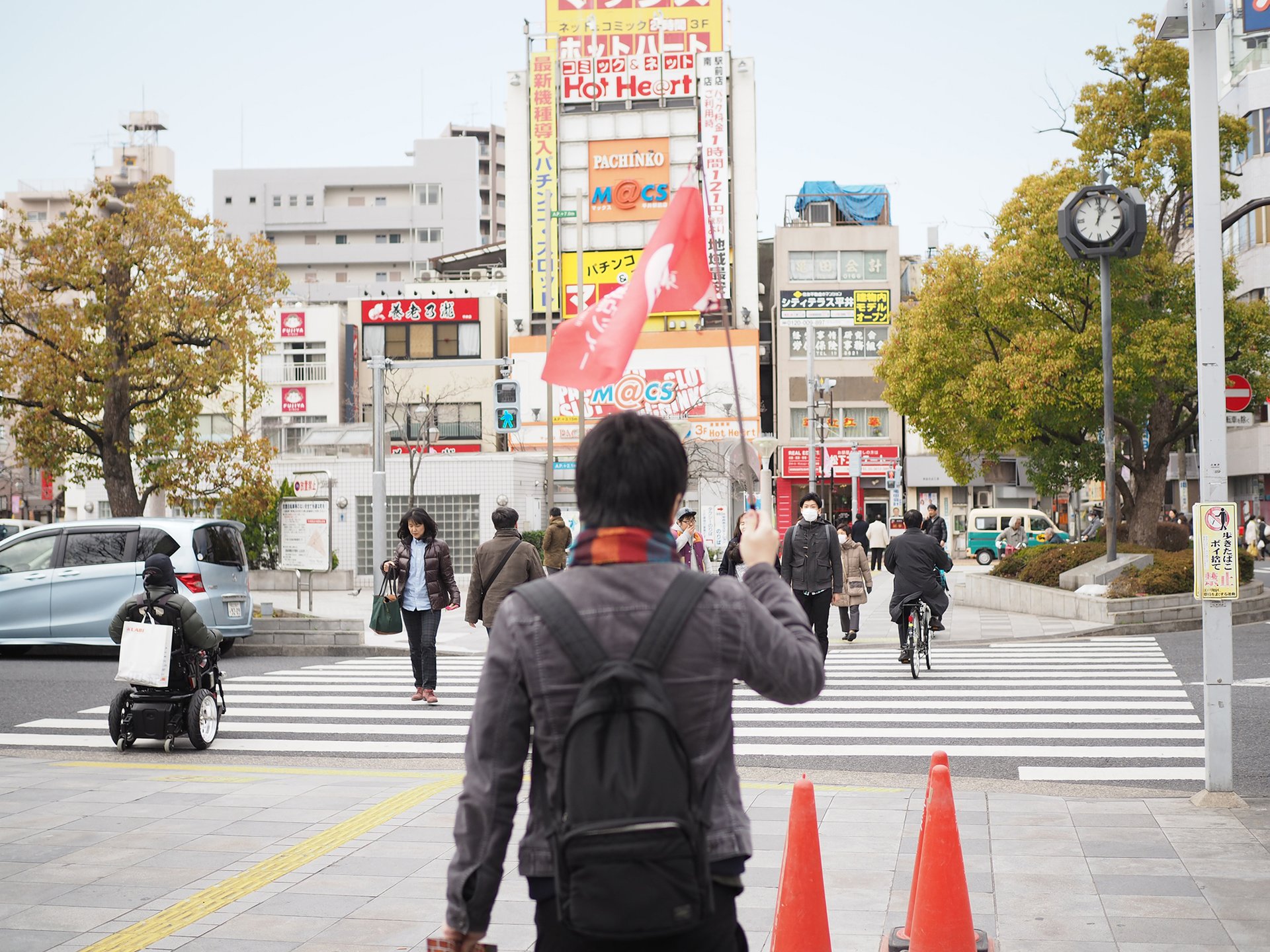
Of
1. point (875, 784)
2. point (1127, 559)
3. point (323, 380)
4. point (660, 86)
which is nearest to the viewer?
point (875, 784)

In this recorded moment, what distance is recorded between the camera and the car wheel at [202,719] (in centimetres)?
970

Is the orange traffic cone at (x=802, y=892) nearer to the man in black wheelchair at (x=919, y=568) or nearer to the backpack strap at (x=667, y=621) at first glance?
the backpack strap at (x=667, y=621)

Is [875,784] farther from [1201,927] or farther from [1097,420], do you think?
[1097,420]

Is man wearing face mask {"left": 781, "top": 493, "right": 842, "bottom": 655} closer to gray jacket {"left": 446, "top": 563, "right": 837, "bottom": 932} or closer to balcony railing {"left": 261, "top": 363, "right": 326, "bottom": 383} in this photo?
gray jacket {"left": 446, "top": 563, "right": 837, "bottom": 932}

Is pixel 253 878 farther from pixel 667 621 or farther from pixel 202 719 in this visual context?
pixel 202 719

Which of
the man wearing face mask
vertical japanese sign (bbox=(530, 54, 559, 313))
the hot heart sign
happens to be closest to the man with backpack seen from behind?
the man wearing face mask

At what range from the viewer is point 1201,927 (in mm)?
4777

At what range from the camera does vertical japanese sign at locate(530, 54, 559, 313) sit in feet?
162

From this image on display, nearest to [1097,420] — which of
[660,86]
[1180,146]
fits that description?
[1180,146]

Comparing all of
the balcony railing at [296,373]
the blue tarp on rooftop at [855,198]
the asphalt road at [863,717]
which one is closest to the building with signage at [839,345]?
the blue tarp on rooftop at [855,198]

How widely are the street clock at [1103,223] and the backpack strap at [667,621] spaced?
1874cm

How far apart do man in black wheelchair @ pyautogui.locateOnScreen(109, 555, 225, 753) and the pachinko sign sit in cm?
3830

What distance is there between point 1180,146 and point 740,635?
2339 cm

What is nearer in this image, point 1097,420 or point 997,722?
point 997,722
